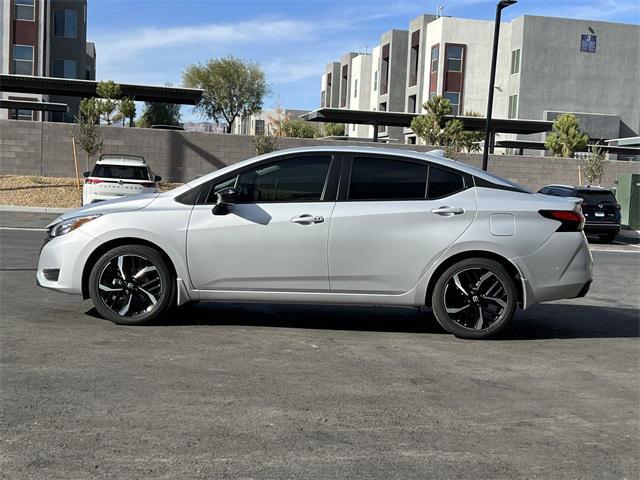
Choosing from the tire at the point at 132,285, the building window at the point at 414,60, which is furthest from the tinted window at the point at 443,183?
the building window at the point at 414,60

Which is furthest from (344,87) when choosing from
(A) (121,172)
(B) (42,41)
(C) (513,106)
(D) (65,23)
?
(A) (121,172)

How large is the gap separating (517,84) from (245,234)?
48.0 m

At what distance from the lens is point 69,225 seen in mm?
7086

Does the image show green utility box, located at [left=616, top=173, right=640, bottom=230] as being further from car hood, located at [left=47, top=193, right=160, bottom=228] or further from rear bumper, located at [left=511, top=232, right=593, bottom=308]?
car hood, located at [left=47, top=193, right=160, bottom=228]

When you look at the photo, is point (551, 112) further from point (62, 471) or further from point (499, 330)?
point (62, 471)

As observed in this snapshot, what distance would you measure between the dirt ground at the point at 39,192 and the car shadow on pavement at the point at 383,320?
18066 millimetres

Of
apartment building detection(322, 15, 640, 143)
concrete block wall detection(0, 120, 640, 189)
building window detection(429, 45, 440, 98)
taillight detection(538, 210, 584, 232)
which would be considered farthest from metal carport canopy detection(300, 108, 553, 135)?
taillight detection(538, 210, 584, 232)

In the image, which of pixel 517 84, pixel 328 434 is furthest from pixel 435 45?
pixel 328 434

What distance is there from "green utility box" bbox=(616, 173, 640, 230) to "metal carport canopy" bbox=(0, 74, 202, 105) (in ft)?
61.7

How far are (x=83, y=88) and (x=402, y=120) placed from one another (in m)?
16.9

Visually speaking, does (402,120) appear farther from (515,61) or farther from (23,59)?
(23,59)

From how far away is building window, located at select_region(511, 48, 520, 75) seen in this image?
51.5m

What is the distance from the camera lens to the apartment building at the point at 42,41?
4878 cm

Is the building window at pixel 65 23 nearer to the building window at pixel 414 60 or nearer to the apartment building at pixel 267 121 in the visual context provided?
the apartment building at pixel 267 121
